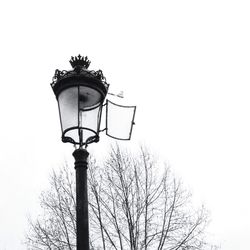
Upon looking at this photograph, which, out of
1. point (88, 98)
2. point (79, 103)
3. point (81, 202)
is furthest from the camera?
point (88, 98)

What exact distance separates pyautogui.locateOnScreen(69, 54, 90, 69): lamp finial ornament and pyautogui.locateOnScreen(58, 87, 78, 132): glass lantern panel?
0.46 metres

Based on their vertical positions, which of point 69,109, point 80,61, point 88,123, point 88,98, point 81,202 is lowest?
point 81,202

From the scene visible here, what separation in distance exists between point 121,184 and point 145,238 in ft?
8.14

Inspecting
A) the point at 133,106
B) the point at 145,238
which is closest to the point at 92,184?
the point at 145,238

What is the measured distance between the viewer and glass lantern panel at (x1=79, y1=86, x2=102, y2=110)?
13.0 feet

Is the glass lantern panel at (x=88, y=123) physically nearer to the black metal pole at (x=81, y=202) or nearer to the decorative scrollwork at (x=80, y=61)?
the black metal pole at (x=81, y=202)

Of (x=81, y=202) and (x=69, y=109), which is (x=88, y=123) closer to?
(x=69, y=109)

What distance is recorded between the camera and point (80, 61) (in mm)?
4414

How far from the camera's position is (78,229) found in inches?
137

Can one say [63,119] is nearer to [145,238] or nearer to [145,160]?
[145,238]

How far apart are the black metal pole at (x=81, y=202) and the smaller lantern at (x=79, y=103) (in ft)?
0.51

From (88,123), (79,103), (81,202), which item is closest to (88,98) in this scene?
(79,103)

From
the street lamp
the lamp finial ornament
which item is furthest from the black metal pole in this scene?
the lamp finial ornament

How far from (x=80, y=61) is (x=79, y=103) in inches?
27.8
